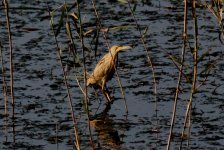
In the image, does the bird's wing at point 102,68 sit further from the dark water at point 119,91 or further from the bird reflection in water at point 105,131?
the bird reflection in water at point 105,131

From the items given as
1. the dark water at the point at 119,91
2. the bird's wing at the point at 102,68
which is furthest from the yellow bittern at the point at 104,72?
the dark water at the point at 119,91

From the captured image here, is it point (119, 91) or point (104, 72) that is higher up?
point (104, 72)

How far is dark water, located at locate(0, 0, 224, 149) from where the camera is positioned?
776 centimetres

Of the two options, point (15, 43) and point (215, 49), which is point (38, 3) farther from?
point (215, 49)

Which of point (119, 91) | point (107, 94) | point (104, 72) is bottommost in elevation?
point (119, 91)

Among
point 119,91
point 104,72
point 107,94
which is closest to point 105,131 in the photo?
point 107,94

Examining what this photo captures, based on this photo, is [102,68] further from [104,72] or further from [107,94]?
[107,94]

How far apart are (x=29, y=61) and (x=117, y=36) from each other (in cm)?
177

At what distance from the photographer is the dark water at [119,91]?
25.5 feet

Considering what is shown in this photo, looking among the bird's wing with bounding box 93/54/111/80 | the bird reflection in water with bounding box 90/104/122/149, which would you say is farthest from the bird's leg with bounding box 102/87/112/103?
the bird's wing with bounding box 93/54/111/80

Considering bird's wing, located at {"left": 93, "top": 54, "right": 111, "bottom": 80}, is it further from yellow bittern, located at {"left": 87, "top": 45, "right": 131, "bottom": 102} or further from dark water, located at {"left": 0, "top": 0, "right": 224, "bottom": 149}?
dark water, located at {"left": 0, "top": 0, "right": 224, "bottom": 149}

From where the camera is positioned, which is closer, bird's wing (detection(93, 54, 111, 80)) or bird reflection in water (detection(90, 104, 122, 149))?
bird reflection in water (detection(90, 104, 122, 149))

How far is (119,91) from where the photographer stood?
957cm

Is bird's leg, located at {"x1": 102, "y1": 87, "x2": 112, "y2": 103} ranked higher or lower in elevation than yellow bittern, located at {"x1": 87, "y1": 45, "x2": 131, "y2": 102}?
lower
